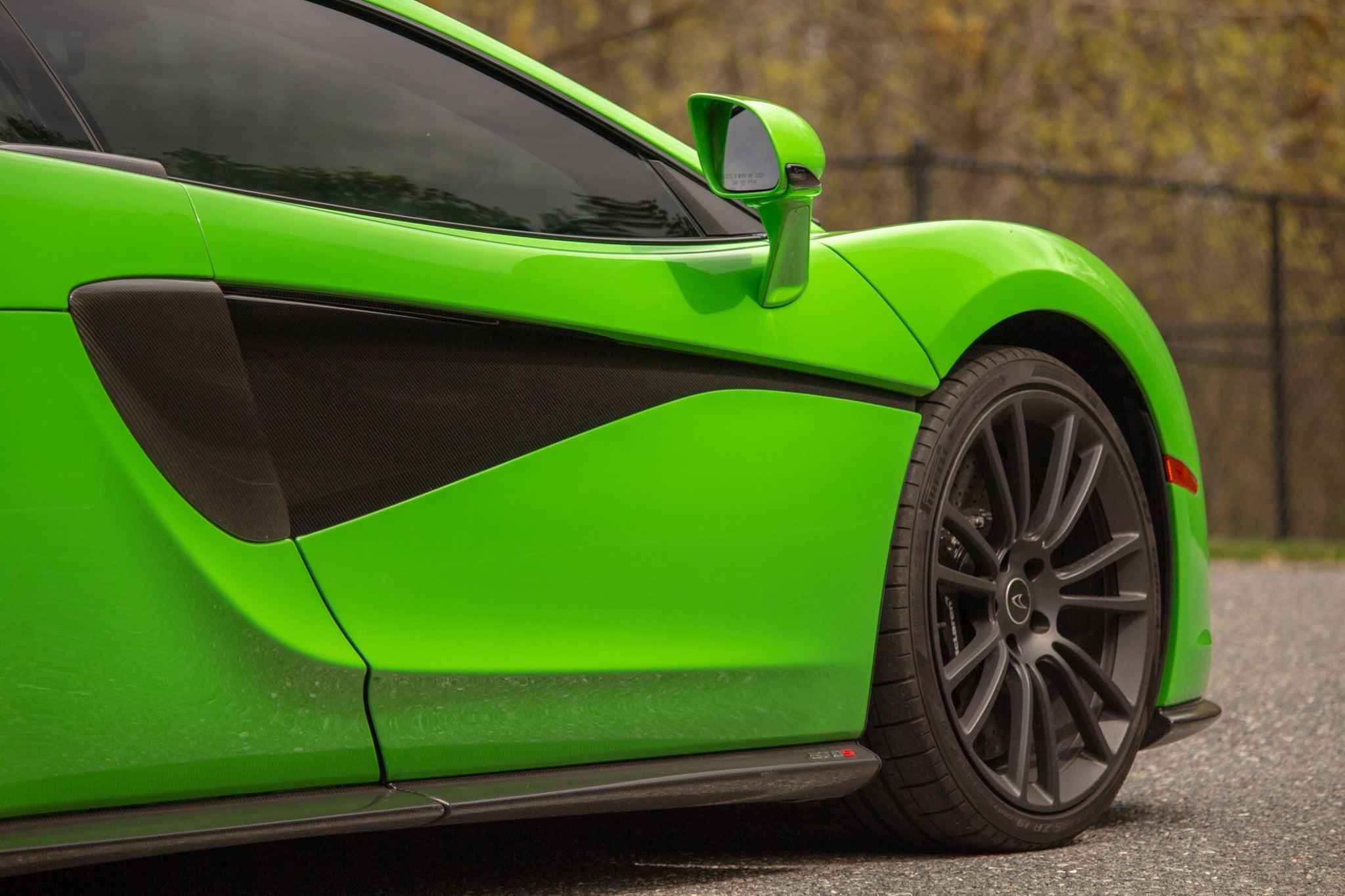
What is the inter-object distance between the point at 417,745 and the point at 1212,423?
10.6m

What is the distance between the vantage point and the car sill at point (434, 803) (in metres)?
1.78

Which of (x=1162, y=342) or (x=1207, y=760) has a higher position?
(x=1162, y=342)

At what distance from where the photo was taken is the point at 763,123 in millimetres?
2291

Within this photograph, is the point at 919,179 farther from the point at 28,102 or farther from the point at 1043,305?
the point at 28,102

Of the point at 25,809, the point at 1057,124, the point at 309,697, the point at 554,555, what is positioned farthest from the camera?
the point at 1057,124

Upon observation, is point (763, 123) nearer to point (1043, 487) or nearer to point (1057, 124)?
point (1043, 487)

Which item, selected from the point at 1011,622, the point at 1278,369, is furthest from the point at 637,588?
the point at 1278,369

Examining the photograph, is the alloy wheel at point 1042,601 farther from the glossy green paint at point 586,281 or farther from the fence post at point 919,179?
the fence post at point 919,179

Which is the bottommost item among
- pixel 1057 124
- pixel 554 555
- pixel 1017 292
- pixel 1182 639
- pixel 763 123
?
pixel 1182 639

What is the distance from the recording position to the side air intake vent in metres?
1.80

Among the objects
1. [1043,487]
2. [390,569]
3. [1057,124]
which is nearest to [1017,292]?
[1043,487]

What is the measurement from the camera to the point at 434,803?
81.3 inches

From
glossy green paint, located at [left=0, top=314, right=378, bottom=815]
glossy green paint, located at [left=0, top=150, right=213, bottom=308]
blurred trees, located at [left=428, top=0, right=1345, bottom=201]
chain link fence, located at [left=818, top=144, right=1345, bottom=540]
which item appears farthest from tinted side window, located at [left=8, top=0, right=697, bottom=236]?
Result: blurred trees, located at [left=428, top=0, right=1345, bottom=201]

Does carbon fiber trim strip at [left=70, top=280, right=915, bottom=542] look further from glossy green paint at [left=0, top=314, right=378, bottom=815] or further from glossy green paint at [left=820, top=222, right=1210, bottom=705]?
glossy green paint at [left=820, top=222, right=1210, bottom=705]
